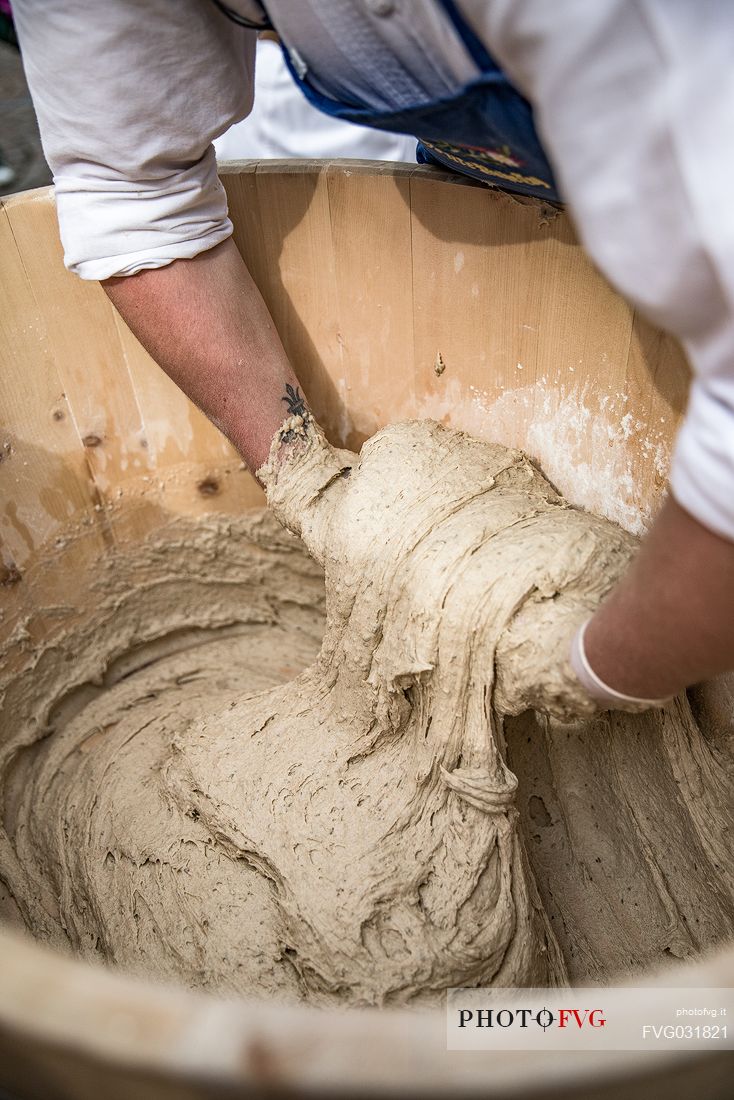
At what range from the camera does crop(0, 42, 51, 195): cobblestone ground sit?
2.52 metres

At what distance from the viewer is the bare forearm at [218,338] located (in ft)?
3.00

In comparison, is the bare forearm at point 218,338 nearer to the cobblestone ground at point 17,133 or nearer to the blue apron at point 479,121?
the blue apron at point 479,121

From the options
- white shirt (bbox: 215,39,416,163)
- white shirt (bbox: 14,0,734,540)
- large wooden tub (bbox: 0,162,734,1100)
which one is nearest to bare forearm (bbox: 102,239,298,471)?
large wooden tub (bbox: 0,162,734,1100)

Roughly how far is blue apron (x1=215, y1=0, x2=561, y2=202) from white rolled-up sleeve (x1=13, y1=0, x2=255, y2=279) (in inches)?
3.0

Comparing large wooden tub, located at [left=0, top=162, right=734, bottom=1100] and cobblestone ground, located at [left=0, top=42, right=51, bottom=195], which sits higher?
cobblestone ground, located at [left=0, top=42, right=51, bottom=195]

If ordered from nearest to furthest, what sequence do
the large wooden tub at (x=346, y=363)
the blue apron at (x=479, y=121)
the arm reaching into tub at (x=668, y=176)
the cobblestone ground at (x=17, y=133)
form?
the arm reaching into tub at (x=668, y=176) < the blue apron at (x=479, y=121) < the large wooden tub at (x=346, y=363) < the cobblestone ground at (x=17, y=133)

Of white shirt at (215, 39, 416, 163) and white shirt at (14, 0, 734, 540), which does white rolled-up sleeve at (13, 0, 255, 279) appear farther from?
white shirt at (215, 39, 416, 163)

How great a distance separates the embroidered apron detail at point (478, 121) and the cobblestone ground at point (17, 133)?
201cm

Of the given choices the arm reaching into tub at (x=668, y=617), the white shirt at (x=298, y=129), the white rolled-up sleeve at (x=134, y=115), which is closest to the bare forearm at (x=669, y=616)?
the arm reaching into tub at (x=668, y=617)

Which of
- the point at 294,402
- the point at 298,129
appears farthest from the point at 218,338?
the point at 298,129

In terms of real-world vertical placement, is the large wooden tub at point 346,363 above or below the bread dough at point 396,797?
above

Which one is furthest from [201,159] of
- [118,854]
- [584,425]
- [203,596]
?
[118,854]

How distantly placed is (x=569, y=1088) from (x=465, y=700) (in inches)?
16.2

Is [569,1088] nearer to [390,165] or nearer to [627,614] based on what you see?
[627,614]
